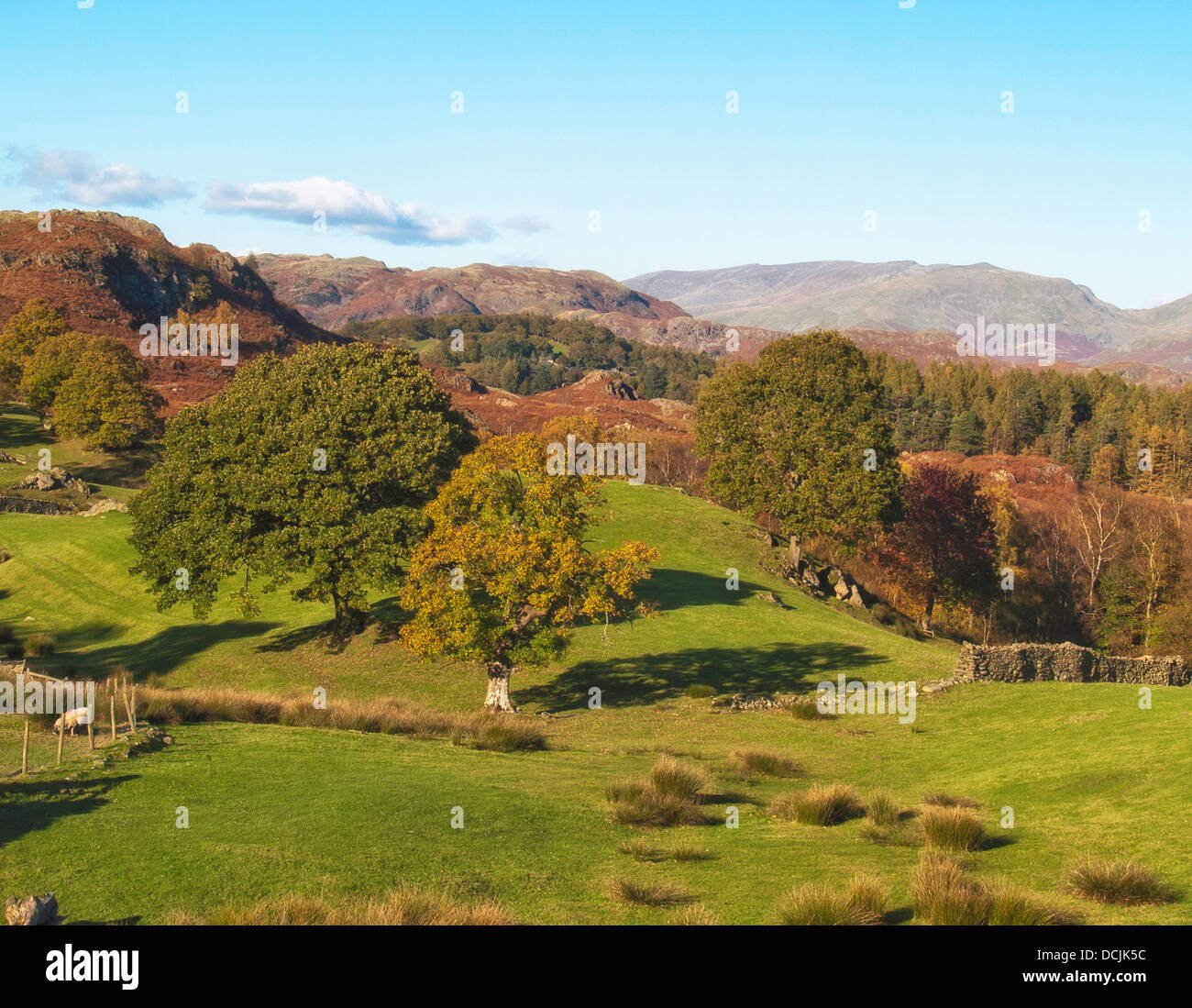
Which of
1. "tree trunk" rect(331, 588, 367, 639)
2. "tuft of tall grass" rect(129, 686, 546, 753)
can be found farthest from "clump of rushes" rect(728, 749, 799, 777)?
"tree trunk" rect(331, 588, 367, 639)

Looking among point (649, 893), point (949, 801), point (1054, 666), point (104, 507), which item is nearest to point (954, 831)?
point (949, 801)

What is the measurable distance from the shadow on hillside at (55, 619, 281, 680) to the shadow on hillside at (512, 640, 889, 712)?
13.8 metres

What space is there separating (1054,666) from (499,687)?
19830mm

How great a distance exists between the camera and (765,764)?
21453 mm

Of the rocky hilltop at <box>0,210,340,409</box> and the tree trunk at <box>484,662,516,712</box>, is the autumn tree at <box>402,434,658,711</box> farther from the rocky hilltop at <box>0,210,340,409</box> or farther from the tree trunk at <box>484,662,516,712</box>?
the rocky hilltop at <box>0,210,340,409</box>

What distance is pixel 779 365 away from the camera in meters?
58.9

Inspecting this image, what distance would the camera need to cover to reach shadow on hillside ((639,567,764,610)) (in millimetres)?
45625

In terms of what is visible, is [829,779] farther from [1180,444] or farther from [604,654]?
[1180,444]

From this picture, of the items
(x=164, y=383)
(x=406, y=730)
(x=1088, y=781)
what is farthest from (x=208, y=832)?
(x=164, y=383)

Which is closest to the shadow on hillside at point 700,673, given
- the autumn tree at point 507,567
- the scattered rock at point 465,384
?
the autumn tree at point 507,567

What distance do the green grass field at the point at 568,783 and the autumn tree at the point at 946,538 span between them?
23.3 m

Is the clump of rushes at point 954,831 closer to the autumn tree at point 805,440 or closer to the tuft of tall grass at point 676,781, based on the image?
the tuft of tall grass at point 676,781

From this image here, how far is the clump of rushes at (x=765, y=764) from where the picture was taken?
70.0 feet
